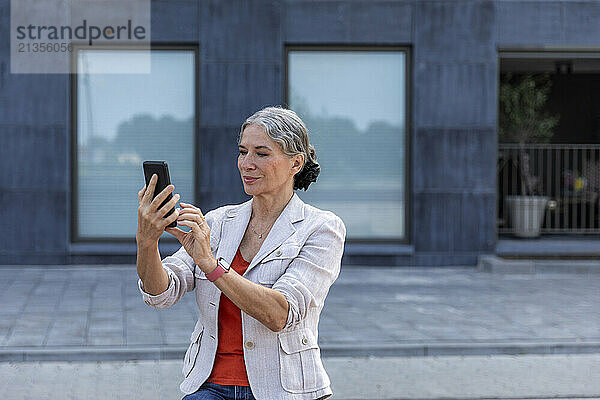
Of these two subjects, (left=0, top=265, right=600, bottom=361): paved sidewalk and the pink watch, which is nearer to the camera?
the pink watch

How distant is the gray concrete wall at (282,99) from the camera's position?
13.8 meters

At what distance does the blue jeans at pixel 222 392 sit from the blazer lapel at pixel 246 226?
386mm

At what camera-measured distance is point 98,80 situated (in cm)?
1409

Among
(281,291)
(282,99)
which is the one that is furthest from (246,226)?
(282,99)

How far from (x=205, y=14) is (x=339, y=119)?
8.88ft

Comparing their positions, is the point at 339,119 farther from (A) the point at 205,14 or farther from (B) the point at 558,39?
(B) the point at 558,39

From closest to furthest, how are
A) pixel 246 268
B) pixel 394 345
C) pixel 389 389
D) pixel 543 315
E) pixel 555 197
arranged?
pixel 246 268
pixel 389 389
pixel 394 345
pixel 543 315
pixel 555 197

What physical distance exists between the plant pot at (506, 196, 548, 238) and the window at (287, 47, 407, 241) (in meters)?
3.35

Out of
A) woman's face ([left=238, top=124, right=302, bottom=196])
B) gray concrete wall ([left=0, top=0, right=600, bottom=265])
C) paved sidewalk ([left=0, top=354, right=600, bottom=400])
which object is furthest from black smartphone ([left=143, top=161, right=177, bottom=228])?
gray concrete wall ([left=0, top=0, right=600, bottom=265])

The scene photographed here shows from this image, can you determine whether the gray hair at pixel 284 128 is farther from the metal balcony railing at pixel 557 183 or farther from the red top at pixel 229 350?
the metal balcony railing at pixel 557 183

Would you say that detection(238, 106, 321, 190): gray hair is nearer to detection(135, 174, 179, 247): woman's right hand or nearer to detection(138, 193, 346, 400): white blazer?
detection(138, 193, 346, 400): white blazer

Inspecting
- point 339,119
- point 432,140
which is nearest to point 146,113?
point 339,119

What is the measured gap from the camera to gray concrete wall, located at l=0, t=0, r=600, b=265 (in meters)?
13.8

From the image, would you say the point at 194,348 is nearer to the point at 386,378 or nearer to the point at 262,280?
the point at 262,280
